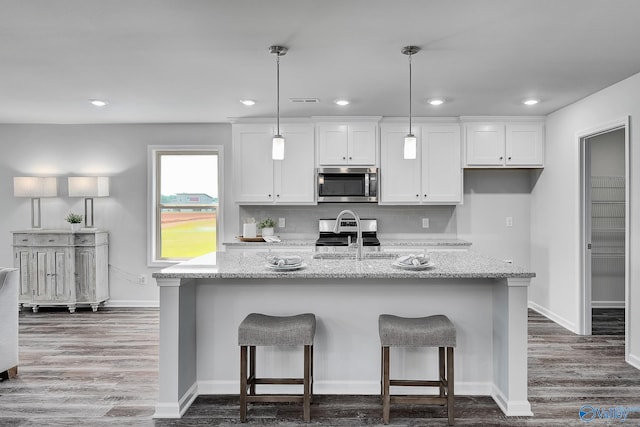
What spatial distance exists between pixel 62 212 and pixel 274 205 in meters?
2.71

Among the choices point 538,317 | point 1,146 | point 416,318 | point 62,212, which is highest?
point 1,146

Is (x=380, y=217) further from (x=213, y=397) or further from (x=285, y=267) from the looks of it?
(x=213, y=397)

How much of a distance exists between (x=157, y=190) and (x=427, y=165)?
10.9 ft

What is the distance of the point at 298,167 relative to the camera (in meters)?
5.14

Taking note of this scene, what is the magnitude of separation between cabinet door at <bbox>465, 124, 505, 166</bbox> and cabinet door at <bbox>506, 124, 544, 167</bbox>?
0.09m

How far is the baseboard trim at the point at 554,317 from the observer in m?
4.39

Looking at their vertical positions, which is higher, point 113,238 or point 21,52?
point 21,52

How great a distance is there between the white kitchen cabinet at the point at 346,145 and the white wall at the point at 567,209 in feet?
6.44

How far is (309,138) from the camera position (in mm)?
5133

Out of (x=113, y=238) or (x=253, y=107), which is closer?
(x=253, y=107)

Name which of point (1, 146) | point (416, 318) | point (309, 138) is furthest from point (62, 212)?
point (416, 318)

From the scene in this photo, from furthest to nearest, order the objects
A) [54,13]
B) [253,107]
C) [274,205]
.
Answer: [274,205] < [253,107] < [54,13]

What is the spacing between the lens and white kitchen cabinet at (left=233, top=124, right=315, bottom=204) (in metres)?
5.14

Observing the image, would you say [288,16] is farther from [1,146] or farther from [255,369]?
[1,146]
